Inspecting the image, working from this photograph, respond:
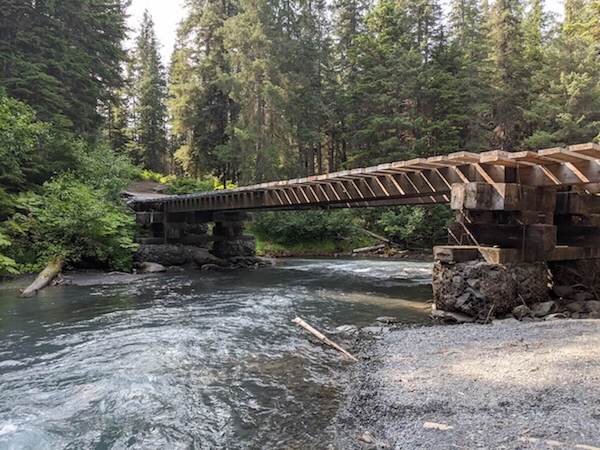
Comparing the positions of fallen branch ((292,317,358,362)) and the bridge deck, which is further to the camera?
the bridge deck

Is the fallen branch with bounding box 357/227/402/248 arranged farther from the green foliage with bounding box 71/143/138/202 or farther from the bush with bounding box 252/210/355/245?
the green foliage with bounding box 71/143/138/202

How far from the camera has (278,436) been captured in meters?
4.18

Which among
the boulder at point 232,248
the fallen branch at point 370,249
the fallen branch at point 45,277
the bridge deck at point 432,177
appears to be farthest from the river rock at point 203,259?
the fallen branch at point 370,249

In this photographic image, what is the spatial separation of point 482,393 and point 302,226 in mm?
24516

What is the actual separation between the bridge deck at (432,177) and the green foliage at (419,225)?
10857 mm

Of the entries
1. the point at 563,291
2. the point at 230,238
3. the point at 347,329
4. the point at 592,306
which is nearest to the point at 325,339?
→ the point at 347,329

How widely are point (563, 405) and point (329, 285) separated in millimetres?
10529

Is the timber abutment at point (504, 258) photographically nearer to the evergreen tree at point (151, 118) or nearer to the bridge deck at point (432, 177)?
the bridge deck at point (432, 177)

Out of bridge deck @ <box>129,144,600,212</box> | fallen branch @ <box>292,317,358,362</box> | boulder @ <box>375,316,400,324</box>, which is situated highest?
bridge deck @ <box>129,144,600,212</box>

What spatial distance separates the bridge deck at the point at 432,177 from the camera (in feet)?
23.7

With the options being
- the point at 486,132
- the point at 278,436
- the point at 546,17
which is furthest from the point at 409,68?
the point at 278,436

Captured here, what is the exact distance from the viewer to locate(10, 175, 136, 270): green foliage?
15.3m

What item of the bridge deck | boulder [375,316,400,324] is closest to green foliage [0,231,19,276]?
the bridge deck

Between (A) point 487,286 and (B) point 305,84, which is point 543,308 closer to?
(A) point 487,286
